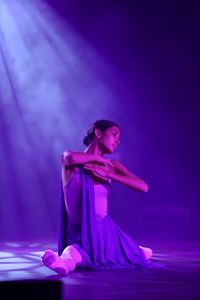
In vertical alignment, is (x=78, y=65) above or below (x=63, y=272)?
above

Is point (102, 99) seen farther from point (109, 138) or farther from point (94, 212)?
point (94, 212)

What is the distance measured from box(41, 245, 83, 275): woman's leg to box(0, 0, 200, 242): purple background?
12.7ft

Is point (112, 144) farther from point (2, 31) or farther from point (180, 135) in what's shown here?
point (2, 31)

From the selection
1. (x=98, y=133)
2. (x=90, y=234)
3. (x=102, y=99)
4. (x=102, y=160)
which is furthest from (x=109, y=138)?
(x=102, y=99)

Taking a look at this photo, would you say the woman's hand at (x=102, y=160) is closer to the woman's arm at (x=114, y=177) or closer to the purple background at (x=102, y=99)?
the woman's arm at (x=114, y=177)

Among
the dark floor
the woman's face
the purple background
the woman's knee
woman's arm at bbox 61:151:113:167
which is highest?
the purple background

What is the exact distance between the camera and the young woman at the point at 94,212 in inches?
125

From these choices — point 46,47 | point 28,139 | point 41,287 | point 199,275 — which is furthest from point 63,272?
point 46,47

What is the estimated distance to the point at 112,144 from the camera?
11.5ft

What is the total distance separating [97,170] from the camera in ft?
11.0

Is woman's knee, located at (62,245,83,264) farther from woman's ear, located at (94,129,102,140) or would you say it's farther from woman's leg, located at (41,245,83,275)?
woman's ear, located at (94,129,102,140)

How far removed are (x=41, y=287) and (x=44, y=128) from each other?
6445 millimetres

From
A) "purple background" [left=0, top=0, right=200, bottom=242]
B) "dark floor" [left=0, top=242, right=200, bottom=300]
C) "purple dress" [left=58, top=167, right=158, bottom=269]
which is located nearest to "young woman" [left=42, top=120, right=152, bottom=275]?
"purple dress" [left=58, top=167, right=158, bottom=269]

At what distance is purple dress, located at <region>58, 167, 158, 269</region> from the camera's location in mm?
3174
